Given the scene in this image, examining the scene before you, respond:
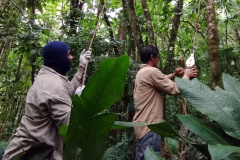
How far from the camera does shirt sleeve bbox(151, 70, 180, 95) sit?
2148mm

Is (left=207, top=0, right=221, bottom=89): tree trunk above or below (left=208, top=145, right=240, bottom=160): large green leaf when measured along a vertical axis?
above

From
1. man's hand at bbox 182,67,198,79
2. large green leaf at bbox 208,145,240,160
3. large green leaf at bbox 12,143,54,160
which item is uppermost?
man's hand at bbox 182,67,198,79

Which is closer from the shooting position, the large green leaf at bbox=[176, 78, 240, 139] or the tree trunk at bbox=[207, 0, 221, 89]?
the large green leaf at bbox=[176, 78, 240, 139]

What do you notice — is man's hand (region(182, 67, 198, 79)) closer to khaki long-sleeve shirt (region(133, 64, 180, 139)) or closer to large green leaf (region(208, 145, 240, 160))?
khaki long-sleeve shirt (region(133, 64, 180, 139))

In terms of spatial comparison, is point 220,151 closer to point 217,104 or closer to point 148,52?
point 217,104

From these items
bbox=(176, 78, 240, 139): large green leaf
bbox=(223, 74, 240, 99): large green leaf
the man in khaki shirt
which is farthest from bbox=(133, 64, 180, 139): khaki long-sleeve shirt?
bbox=(176, 78, 240, 139): large green leaf

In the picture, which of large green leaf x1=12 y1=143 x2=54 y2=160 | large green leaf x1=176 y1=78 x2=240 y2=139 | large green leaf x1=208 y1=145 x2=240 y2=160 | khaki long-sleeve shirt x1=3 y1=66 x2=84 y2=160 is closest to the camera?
large green leaf x1=208 y1=145 x2=240 y2=160

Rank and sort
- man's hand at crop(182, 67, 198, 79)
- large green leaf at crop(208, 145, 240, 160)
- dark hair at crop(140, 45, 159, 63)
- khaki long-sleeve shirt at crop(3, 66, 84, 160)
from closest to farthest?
1. large green leaf at crop(208, 145, 240, 160)
2. khaki long-sleeve shirt at crop(3, 66, 84, 160)
3. man's hand at crop(182, 67, 198, 79)
4. dark hair at crop(140, 45, 159, 63)

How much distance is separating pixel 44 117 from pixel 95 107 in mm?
582

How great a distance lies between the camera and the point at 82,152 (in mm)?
1139

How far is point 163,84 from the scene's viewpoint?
7.08 feet

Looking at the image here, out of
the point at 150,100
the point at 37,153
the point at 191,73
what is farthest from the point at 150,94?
the point at 37,153

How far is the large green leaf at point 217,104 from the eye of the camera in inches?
48.3

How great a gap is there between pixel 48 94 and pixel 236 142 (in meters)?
1.08
